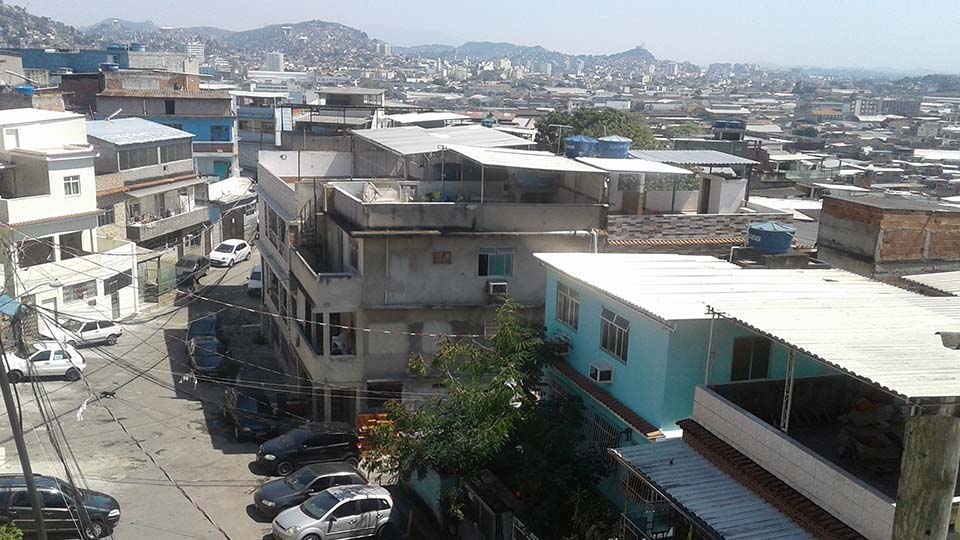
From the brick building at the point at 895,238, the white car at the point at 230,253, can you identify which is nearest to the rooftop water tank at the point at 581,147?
the brick building at the point at 895,238

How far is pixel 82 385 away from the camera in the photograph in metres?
22.8

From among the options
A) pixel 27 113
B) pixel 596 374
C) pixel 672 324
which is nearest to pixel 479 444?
pixel 596 374

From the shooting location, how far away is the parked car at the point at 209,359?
23453 millimetres

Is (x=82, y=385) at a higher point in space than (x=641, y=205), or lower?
Result: lower

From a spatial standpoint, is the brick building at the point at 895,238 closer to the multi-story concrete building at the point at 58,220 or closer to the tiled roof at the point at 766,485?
the tiled roof at the point at 766,485

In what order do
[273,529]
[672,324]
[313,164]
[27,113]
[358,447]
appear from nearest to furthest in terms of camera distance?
[672,324]
[273,529]
[358,447]
[313,164]
[27,113]

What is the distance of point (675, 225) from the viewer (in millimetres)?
19203

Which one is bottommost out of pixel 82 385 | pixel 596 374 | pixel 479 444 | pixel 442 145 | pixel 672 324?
pixel 82 385

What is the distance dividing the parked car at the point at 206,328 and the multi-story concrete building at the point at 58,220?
3.24 meters

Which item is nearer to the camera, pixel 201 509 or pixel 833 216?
pixel 201 509

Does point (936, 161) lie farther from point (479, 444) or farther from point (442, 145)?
point (479, 444)

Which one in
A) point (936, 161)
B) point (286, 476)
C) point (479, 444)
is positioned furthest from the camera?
point (936, 161)

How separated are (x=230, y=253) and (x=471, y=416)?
28.0 m

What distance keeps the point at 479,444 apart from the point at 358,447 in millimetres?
6110
